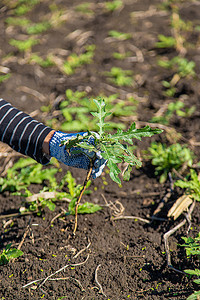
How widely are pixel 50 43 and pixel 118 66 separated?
1182mm

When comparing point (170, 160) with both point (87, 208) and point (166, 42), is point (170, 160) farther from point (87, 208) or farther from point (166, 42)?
point (166, 42)

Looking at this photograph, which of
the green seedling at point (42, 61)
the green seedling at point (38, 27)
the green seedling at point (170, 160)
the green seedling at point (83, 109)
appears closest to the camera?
the green seedling at point (170, 160)

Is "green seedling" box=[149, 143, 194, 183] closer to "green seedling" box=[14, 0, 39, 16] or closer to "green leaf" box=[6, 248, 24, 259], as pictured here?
"green leaf" box=[6, 248, 24, 259]

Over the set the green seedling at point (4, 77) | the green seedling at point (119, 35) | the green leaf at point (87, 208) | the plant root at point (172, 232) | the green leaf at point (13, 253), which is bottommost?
the plant root at point (172, 232)

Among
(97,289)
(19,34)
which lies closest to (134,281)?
(97,289)

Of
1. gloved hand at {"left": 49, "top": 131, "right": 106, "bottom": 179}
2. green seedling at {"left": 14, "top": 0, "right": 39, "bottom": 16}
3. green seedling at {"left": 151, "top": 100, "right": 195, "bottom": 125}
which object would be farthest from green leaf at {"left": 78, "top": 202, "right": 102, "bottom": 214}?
green seedling at {"left": 14, "top": 0, "right": 39, "bottom": 16}

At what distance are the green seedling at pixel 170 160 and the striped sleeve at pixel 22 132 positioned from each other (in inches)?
47.6

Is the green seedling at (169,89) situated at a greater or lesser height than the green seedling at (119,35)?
lesser

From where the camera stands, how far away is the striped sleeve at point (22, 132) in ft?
8.43

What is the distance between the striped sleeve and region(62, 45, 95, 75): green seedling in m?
A: 2.19

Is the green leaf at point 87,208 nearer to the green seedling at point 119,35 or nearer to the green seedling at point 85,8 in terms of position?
the green seedling at point 119,35

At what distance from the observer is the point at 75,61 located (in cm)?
484

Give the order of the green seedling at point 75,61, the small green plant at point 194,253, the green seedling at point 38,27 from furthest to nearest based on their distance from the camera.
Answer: the green seedling at point 38,27 → the green seedling at point 75,61 → the small green plant at point 194,253

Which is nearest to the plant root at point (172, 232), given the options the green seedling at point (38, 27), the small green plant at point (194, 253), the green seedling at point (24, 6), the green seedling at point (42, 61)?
the small green plant at point (194, 253)
